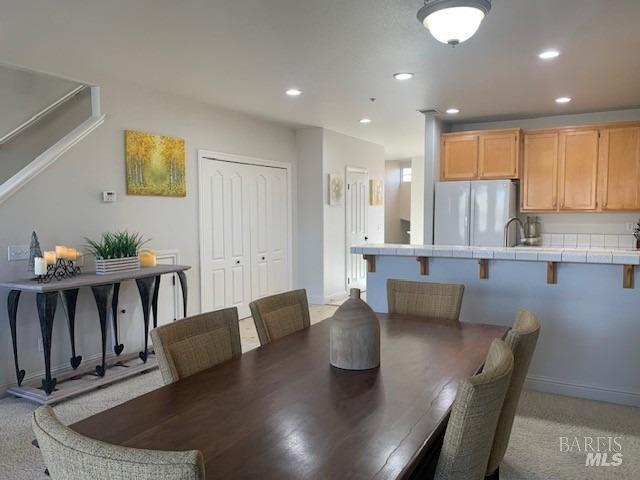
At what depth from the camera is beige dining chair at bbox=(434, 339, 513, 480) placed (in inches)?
48.1

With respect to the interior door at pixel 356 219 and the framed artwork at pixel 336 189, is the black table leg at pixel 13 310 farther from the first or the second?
the interior door at pixel 356 219

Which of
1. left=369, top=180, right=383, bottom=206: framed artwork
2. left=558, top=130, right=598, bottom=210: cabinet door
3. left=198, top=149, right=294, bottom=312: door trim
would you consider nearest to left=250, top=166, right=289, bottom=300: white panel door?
left=198, top=149, right=294, bottom=312: door trim

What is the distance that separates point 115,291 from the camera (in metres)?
4.06

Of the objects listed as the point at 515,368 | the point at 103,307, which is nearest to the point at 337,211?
the point at 103,307

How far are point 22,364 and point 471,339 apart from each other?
10.8 feet

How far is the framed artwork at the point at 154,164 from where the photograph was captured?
430 cm

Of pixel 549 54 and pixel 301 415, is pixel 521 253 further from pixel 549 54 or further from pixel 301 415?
pixel 301 415

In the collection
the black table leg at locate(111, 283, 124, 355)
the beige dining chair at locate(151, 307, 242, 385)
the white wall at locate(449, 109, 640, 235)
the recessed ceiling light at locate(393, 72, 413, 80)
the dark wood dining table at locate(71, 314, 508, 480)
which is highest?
the recessed ceiling light at locate(393, 72, 413, 80)

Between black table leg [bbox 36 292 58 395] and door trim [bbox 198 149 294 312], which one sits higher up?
door trim [bbox 198 149 294 312]

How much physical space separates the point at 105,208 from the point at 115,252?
52cm

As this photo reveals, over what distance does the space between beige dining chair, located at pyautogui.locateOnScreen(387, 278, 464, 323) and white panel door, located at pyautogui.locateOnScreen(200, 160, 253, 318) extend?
2.82 m

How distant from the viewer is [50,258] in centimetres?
343

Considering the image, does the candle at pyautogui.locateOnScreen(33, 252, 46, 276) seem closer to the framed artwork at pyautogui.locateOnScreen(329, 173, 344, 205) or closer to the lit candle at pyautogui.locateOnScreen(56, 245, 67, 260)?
the lit candle at pyautogui.locateOnScreen(56, 245, 67, 260)

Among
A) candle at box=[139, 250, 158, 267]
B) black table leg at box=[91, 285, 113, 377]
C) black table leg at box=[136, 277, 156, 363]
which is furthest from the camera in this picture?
candle at box=[139, 250, 158, 267]
